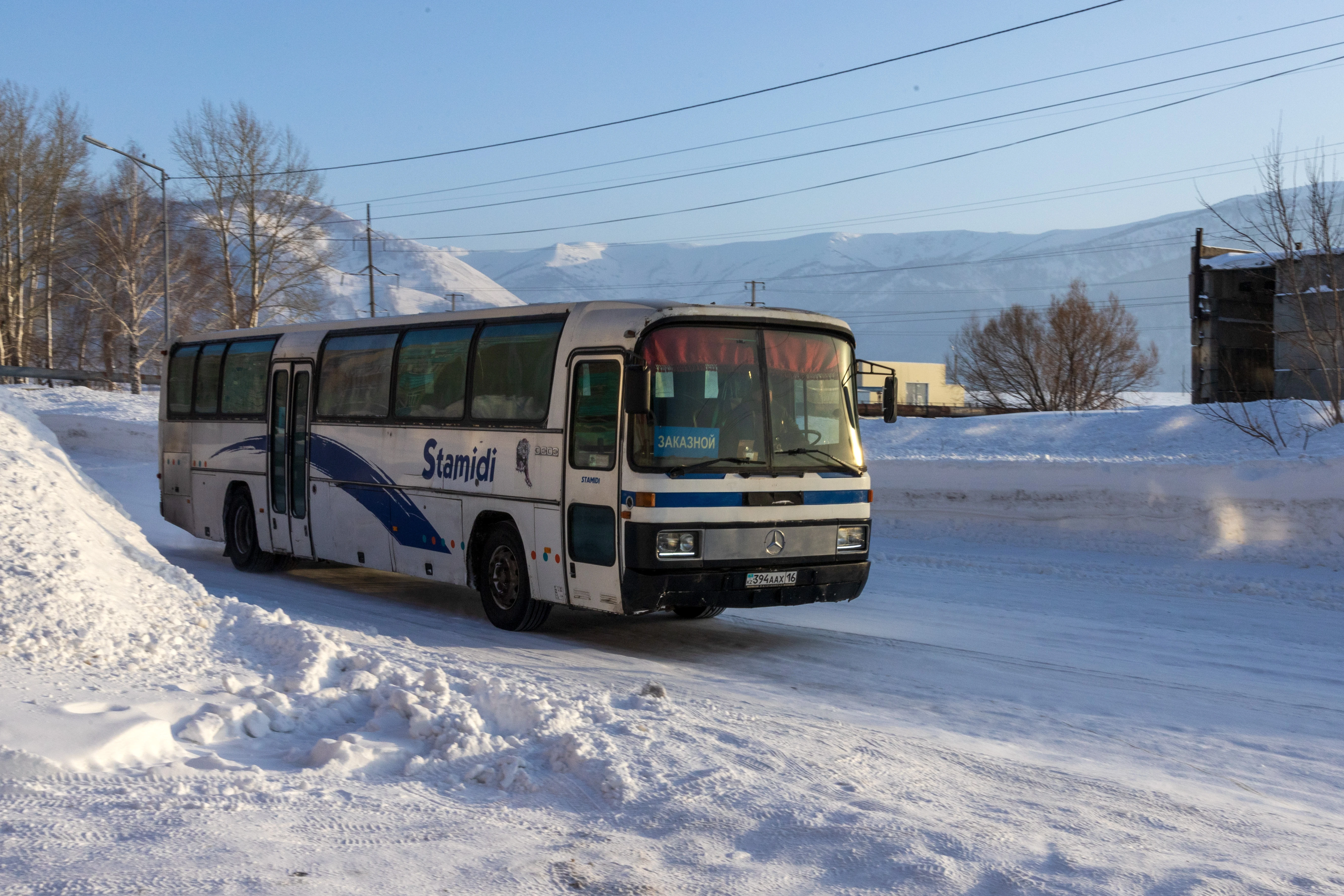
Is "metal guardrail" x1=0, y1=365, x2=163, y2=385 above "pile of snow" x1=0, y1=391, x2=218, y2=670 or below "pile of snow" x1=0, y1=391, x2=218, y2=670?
above

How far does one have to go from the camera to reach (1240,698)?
326 inches

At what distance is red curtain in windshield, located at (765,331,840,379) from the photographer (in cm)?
997

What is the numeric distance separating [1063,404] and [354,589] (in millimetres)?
31280

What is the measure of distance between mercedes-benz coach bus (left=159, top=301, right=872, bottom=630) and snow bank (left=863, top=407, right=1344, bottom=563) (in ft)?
26.7

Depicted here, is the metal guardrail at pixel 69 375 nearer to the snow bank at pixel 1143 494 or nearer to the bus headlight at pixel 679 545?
the snow bank at pixel 1143 494

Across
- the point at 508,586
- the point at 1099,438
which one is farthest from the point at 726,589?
the point at 1099,438

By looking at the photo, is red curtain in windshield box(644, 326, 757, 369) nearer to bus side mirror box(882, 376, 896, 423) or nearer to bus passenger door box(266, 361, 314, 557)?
bus side mirror box(882, 376, 896, 423)

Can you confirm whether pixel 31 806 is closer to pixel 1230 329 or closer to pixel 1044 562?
pixel 1044 562

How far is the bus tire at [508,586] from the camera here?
1076 centimetres

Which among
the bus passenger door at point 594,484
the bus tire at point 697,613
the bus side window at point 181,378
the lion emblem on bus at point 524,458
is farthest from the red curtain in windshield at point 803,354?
the bus side window at point 181,378

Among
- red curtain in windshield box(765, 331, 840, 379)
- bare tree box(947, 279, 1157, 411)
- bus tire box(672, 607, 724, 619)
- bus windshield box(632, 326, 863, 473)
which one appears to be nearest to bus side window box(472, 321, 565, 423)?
bus windshield box(632, 326, 863, 473)

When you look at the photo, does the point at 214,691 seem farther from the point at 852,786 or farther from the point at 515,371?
the point at 515,371

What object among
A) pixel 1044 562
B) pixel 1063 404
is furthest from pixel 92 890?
pixel 1063 404

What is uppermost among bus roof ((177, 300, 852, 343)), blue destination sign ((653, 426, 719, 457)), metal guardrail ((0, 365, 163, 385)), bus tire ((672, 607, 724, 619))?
metal guardrail ((0, 365, 163, 385))
